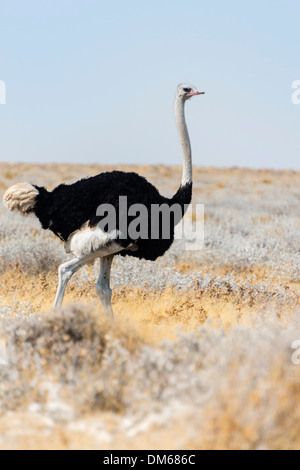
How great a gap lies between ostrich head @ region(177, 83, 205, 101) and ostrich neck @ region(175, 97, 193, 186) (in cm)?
5

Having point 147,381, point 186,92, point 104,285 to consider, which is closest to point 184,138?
point 186,92

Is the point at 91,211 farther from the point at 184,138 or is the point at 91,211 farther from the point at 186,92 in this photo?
the point at 186,92

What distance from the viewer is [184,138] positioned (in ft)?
22.1

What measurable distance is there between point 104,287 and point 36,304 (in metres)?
1.09

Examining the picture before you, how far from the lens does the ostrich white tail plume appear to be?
6.14 metres

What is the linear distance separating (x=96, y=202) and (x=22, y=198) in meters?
0.77

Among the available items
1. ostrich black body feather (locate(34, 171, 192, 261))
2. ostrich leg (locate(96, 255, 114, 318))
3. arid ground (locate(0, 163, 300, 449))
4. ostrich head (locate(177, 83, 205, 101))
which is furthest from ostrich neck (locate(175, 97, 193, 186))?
arid ground (locate(0, 163, 300, 449))

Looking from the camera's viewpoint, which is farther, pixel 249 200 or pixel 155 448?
pixel 249 200

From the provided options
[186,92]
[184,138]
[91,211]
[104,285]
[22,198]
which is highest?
[186,92]

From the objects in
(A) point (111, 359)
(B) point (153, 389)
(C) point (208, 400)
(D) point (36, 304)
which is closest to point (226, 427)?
(C) point (208, 400)

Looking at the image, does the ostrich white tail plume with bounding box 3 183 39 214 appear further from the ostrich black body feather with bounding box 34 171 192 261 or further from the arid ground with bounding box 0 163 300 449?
the arid ground with bounding box 0 163 300 449

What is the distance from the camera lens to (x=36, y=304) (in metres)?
7.04

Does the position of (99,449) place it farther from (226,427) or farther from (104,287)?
(104,287)

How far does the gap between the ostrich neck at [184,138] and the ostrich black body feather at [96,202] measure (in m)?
0.53
